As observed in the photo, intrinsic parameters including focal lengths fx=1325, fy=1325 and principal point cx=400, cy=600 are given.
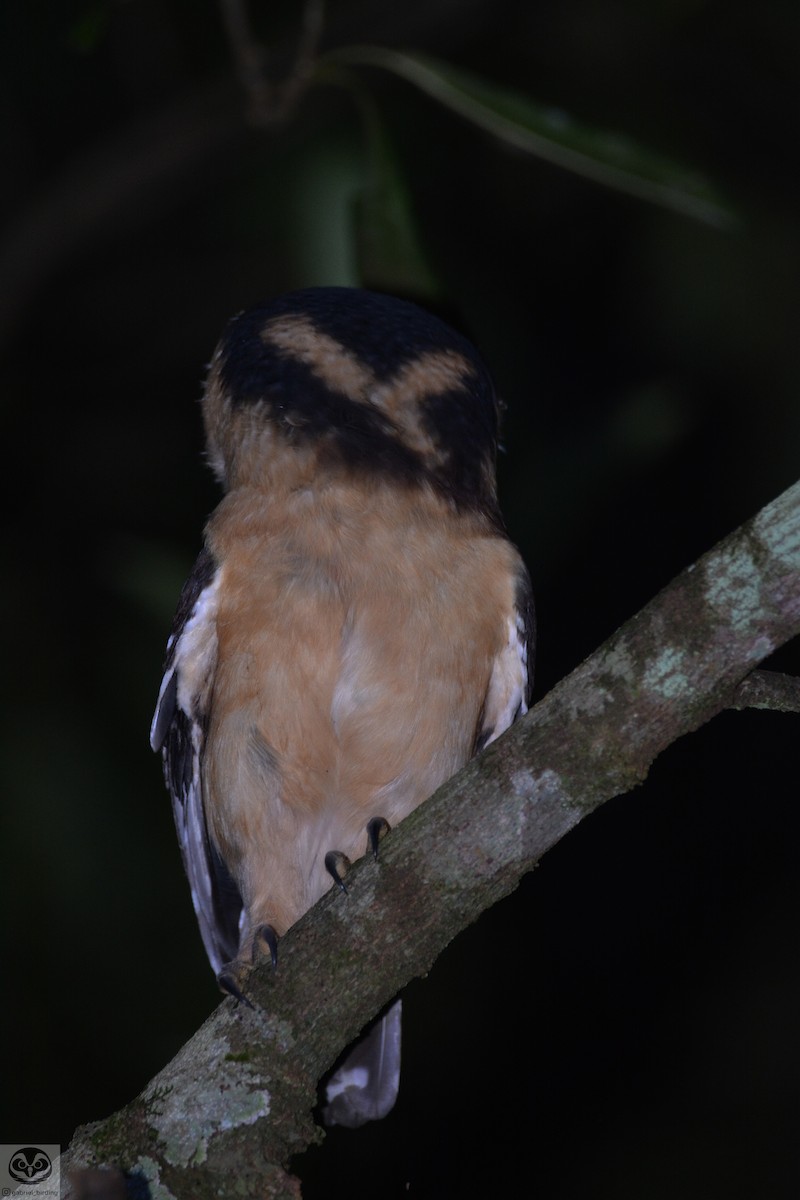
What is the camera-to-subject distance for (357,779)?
273 cm

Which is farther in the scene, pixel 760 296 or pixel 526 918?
pixel 526 918

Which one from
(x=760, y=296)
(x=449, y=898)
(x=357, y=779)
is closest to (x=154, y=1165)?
(x=449, y=898)

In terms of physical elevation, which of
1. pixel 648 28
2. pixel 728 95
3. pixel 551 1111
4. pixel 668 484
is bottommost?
pixel 551 1111

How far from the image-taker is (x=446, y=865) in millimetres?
1955

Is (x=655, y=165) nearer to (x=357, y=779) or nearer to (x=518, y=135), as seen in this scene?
(x=518, y=135)

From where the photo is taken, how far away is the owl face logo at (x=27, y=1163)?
247 centimetres

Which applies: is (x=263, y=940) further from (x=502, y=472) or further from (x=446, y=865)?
(x=502, y=472)

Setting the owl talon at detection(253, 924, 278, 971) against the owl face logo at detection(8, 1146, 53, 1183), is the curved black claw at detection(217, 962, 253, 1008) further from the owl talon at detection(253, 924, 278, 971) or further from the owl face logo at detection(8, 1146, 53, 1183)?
the owl face logo at detection(8, 1146, 53, 1183)

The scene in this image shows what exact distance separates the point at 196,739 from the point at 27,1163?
0.91 metres

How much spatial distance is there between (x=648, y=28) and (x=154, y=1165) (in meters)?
4.80

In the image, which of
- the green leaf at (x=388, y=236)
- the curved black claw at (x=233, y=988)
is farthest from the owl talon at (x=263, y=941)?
the green leaf at (x=388, y=236)

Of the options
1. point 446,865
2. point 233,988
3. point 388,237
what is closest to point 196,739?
point 233,988

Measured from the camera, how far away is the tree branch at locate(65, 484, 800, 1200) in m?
1.84

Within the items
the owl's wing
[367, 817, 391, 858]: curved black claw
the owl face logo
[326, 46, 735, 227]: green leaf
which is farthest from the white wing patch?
the owl face logo
